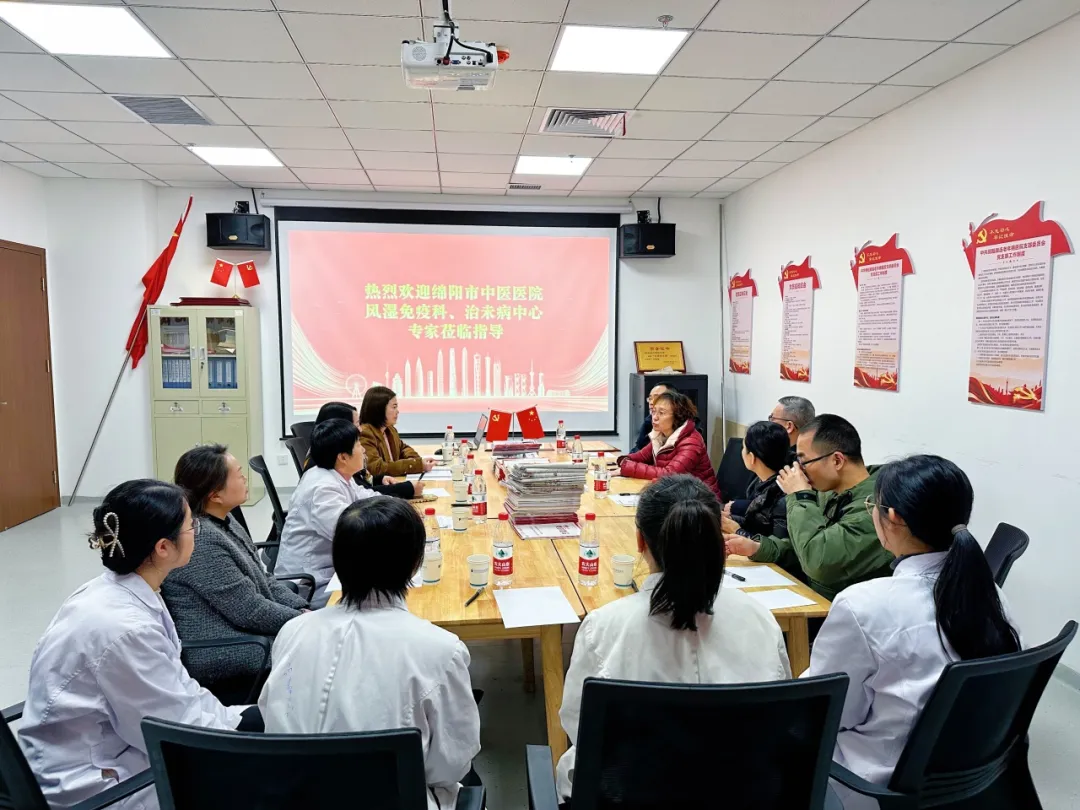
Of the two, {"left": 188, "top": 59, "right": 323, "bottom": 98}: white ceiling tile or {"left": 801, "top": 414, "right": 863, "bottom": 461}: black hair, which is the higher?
{"left": 188, "top": 59, "right": 323, "bottom": 98}: white ceiling tile

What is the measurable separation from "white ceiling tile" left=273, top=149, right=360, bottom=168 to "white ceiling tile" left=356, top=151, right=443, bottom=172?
90mm

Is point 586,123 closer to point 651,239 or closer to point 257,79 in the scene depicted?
point 257,79

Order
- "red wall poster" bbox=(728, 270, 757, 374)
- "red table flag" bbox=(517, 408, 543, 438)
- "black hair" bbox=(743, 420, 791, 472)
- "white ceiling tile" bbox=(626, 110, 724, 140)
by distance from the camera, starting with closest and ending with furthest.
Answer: "black hair" bbox=(743, 420, 791, 472) < "white ceiling tile" bbox=(626, 110, 724, 140) < "red table flag" bbox=(517, 408, 543, 438) < "red wall poster" bbox=(728, 270, 757, 374)

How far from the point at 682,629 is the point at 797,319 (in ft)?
14.0

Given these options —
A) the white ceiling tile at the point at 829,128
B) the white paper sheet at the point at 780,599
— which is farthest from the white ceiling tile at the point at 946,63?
the white paper sheet at the point at 780,599


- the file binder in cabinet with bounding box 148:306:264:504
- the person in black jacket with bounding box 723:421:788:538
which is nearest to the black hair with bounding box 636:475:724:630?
the person in black jacket with bounding box 723:421:788:538

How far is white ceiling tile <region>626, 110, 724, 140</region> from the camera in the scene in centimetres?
400

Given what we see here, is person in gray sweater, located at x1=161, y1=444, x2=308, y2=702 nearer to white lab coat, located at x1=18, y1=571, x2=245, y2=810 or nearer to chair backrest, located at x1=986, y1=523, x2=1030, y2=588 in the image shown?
white lab coat, located at x1=18, y1=571, x2=245, y2=810

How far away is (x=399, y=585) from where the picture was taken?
1.36m

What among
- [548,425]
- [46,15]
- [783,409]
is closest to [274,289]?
[548,425]

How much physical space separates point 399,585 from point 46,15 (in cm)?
311

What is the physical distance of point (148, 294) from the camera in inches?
224

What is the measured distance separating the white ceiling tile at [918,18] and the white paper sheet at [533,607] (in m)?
2.68

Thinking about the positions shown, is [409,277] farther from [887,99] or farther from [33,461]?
[887,99]
